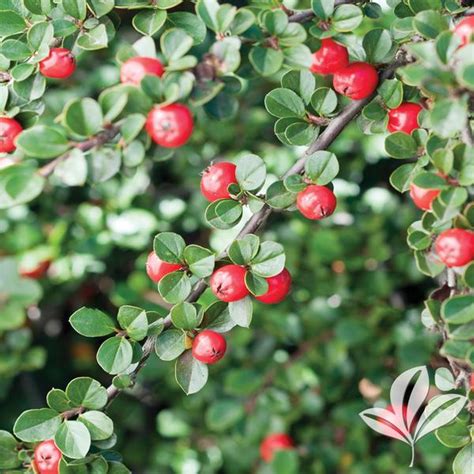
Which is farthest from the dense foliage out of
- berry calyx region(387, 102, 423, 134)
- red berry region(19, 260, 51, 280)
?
red berry region(19, 260, 51, 280)

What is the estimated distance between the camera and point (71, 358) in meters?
2.17

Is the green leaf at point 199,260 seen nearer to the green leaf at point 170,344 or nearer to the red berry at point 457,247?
the green leaf at point 170,344

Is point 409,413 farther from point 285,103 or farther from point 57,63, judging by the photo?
point 57,63

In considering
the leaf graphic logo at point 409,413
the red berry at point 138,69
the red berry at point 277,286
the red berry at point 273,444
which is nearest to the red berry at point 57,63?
the red berry at point 138,69

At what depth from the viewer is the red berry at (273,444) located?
1.79 metres

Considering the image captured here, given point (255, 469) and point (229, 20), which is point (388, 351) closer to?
point (255, 469)

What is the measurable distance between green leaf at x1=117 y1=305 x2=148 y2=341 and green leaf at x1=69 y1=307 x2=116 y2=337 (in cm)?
3

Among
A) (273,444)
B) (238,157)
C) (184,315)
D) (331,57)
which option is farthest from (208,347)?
(273,444)

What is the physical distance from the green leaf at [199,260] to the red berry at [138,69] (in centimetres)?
22

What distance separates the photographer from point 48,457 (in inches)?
37.8

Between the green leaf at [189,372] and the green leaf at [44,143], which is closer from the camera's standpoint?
the green leaf at [44,143]

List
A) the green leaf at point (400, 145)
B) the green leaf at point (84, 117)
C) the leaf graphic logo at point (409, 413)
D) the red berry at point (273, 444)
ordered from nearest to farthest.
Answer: the green leaf at point (84, 117) < the green leaf at point (400, 145) < the leaf graphic logo at point (409, 413) < the red berry at point (273, 444)

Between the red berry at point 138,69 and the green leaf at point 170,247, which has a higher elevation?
the red berry at point 138,69

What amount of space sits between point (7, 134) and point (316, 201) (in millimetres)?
384
